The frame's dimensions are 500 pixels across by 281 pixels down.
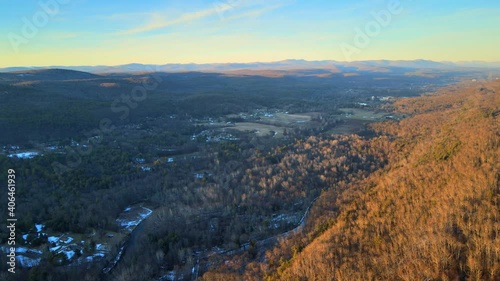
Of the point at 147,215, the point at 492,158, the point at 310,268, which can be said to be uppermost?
the point at 492,158

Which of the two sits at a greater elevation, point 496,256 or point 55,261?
point 496,256

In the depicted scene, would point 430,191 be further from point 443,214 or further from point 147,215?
point 147,215

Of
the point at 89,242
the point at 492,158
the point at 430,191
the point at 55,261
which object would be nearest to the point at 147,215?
the point at 89,242

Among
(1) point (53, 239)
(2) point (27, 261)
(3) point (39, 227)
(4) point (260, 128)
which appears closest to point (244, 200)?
(1) point (53, 239)

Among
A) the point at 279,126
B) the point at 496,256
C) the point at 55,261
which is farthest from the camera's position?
the point at 279,126

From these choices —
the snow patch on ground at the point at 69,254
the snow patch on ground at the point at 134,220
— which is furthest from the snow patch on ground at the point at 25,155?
the snow patch on ground at the point at 69,254

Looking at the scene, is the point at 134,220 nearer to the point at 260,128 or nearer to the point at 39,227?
the point at 39,227

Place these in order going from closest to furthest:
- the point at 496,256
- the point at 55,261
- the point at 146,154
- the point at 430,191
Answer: the point at 496,256 → the point at 430,191 → the point at 55,261 → the point at 146,154

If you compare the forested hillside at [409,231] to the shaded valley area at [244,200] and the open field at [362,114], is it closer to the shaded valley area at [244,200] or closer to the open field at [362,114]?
the shaded valley area at [244,200]
